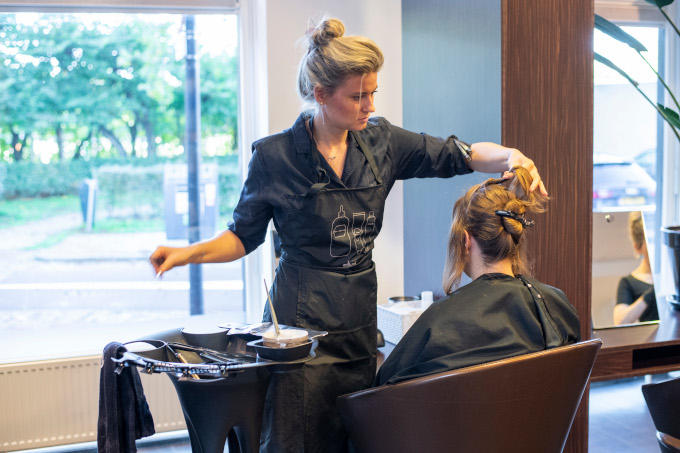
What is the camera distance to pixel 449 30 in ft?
7.79

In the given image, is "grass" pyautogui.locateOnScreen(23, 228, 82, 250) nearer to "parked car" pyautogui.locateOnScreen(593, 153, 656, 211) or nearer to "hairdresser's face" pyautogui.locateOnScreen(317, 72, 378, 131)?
"hairdresser's face" pyautogui.locateOnScreen(317, 72, 378, 131)

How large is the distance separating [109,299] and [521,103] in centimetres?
215

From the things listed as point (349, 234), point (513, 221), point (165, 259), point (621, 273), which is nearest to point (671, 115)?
point (621, 273)

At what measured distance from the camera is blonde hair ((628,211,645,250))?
262 cm

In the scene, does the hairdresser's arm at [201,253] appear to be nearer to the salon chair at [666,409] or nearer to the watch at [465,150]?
the watch at [465,150]

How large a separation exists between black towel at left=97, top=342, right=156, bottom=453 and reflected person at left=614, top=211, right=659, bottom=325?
5.85 feet

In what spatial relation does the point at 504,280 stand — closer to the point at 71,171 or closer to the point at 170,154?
the point at 170,154

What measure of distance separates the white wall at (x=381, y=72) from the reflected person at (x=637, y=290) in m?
0.93

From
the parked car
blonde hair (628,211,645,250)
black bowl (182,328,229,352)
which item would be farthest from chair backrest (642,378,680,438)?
the parked car

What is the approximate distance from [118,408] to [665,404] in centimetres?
152

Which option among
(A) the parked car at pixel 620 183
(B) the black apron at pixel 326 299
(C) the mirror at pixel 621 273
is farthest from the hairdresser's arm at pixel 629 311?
(A) the parked car at pixel 620 183

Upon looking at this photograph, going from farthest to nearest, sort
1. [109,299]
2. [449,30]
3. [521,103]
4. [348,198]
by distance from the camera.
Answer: [109,299] → [449,30] → [521,103] → [348,198]

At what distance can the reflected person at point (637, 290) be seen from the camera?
248 centimetres

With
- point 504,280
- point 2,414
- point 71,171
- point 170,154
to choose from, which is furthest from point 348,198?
point 2,414
